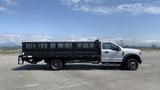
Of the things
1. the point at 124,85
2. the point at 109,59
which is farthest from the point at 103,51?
the point at 124,85

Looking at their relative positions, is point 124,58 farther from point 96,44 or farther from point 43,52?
point 43,52

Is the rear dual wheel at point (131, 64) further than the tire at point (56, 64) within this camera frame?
No

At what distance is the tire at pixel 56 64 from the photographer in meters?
20.8

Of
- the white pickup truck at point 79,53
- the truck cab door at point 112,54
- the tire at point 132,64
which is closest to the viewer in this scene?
the tire at point 132,64

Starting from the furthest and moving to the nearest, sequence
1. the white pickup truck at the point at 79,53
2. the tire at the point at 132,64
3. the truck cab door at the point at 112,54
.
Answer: the truck cab door at the point at 112,54, the white pickup truck at the point at 79,53, the tire at the point at 132,64

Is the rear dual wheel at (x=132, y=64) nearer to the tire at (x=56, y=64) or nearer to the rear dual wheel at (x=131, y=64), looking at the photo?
the rear dual wheel at (x=131, y=64)

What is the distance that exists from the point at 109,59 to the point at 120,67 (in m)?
1.38

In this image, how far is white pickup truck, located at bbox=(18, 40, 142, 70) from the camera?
811 inches

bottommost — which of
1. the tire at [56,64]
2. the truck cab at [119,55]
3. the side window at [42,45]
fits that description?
the tire at [56,64]

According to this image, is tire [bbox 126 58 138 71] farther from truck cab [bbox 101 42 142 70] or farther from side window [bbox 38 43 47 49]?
side window [bbox 38 43 47 49]

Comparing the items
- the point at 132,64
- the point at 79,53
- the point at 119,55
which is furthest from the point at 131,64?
the point at 79,53

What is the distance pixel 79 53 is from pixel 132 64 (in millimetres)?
3650

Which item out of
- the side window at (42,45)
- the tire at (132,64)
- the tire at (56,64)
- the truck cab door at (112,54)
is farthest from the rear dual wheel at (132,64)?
the side window at (42,45)

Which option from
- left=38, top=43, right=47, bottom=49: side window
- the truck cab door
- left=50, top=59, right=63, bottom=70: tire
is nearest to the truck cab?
the truck cab door
